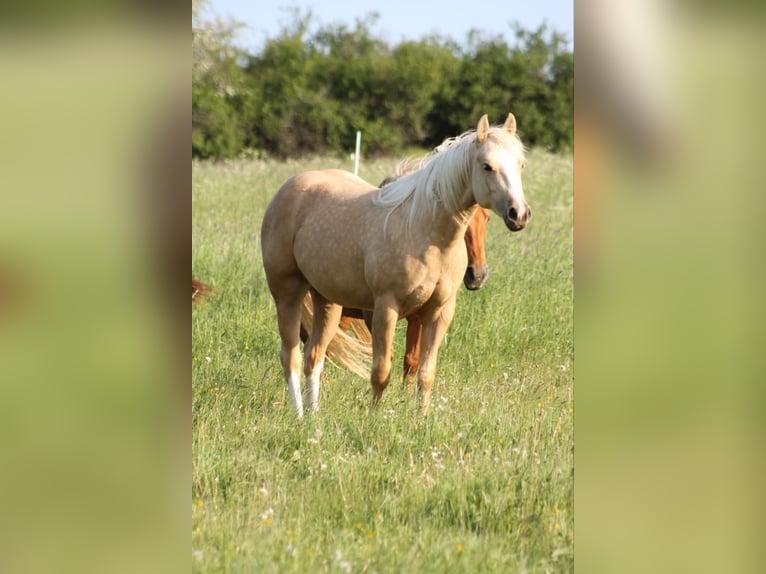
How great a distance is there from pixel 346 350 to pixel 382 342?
89cm

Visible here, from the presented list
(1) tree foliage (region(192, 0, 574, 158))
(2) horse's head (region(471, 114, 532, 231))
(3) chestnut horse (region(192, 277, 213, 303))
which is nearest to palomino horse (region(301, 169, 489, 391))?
(3) chestnut horse (region(192, 277, 213, 303))

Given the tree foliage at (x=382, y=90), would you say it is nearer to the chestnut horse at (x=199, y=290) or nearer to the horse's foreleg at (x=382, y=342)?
the chestnut horse at (x=199, y=290)

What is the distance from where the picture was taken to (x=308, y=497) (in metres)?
3.08

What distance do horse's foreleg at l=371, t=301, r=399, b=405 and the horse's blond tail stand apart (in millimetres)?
714

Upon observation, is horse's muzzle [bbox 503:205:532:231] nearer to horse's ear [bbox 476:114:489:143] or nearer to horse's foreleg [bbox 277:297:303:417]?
horse's ear [bbox 476:114:489:143]

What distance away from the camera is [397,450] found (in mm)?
3721

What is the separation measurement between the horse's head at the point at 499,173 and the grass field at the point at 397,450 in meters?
0.94

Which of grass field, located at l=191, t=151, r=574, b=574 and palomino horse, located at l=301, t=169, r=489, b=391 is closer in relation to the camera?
grass field, located at l=191, t=151, r=574, b=574

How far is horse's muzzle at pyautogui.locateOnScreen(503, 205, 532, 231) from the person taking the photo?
3.79 metres
